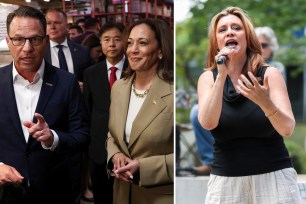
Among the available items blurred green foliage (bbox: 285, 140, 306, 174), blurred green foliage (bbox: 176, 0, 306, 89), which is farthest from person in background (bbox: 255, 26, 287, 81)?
blurred green foliage (bbox: 285, 140, 306, 174)

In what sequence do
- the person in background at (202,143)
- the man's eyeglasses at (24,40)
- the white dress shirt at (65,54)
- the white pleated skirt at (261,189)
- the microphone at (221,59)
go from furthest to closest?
the person in background at (202,143) → the white dress shirt at (65,54) → the man's eyeglasses at (24,40) → the white pleated skirt at (261,189) → the microphone at (221,59)

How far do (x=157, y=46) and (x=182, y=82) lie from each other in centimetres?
42

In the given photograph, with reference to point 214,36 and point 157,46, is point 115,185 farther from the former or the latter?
point 214,36

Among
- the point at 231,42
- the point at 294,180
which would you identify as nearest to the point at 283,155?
the point at 294,180

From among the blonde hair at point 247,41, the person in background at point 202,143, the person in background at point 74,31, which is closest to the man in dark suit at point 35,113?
the person in background at point 74,31

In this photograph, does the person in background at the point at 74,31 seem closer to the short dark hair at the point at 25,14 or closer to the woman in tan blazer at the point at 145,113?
the short dark hair at the point at 25,14

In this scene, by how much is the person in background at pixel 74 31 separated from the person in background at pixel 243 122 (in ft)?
2.29

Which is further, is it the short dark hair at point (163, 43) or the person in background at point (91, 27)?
the person in background at point (91, 27)

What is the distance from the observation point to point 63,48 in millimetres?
2176

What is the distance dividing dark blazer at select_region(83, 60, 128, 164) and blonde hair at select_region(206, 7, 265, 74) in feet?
1.96

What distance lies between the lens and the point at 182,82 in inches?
94.0

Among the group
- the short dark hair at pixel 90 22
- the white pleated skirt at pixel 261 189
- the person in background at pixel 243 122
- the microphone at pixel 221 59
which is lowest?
the white pleated skirt at pixel 261 189

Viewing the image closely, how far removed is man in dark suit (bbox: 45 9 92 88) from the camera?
2121 mm

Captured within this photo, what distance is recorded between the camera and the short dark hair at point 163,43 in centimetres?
203
